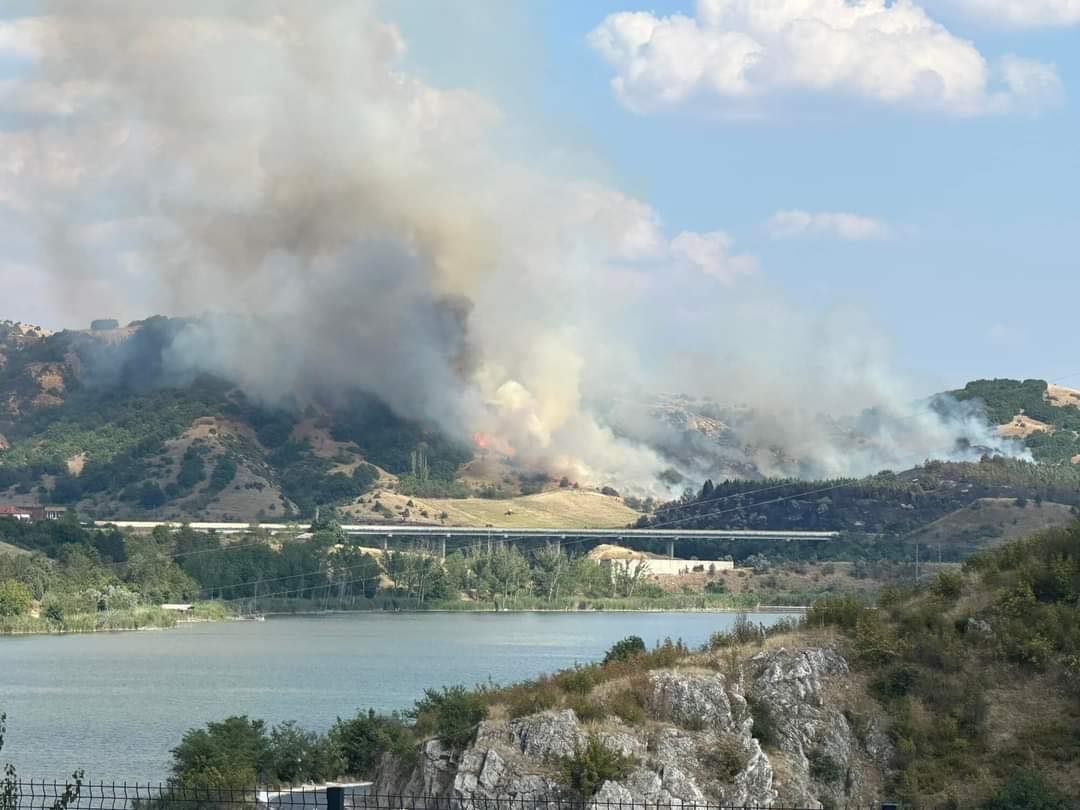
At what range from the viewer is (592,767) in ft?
106

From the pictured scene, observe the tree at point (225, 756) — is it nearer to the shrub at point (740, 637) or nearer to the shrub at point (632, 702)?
the shrub at point (632, 702)

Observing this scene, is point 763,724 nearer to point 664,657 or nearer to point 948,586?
point 664,657

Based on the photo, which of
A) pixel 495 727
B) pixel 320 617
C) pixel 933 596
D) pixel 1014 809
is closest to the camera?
pixel 1014 809

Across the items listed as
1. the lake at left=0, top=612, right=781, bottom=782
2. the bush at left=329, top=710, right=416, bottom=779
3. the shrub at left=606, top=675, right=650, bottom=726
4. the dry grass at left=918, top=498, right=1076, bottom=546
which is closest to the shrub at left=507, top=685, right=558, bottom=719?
the shrub at left=606, top=675, right=650, bottom=726

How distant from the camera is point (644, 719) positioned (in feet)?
114

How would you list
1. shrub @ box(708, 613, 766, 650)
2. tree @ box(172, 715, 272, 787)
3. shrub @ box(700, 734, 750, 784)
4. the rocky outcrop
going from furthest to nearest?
tree @ box(172, 715, 272, 787) → shrub @ box(708, 613, 766, 650) → shrub @ box(700, 734, 750, 784) → the rocky outcrop

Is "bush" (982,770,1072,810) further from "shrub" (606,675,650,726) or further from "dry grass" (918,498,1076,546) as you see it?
"dry grass" (918,498,1076,546)

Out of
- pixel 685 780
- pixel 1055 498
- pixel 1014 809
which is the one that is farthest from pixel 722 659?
pixel 1055 498

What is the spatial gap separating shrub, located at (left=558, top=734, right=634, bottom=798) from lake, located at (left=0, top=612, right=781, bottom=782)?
25.1 meters

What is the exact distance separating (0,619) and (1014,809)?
105m

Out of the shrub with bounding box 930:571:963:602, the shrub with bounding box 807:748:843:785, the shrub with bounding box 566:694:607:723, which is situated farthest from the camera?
the shrub with bounding box 930:571:963:602

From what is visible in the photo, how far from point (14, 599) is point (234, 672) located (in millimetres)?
38570

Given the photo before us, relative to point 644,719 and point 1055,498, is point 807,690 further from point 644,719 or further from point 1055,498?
point 1055,498

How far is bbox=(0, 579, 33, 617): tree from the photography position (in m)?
127
